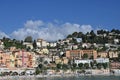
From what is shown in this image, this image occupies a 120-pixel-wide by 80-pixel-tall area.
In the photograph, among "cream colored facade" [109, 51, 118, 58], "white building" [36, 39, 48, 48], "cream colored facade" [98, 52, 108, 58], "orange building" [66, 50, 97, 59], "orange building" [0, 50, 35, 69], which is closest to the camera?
"orange building" [0, 50, 35, 69]

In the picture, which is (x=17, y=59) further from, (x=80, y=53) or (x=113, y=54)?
(x=113, y=54)

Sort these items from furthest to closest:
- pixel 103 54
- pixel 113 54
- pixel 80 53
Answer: pixel 113 54, pixel 103 54, pixel 80 53

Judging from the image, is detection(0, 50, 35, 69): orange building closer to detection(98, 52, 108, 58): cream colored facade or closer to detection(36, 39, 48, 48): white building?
detection(98, 52, 108, 58): cream colored facade

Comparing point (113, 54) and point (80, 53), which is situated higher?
point (80, 53)

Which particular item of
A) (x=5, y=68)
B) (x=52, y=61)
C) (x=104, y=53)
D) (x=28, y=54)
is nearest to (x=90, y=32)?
(x=104, y=53)

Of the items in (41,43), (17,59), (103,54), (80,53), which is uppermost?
(41,43)

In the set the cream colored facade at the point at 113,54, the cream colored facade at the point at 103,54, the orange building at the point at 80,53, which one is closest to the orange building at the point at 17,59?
the orange building at the point at 80,53

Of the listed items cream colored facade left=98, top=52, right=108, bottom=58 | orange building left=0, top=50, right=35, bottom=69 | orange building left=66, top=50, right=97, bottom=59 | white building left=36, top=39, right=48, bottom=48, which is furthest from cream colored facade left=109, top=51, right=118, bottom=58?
orange building left=0, top=50, right=35, bottom=69

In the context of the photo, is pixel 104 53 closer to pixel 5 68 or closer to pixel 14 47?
pixel 14 47

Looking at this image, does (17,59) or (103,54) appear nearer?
(17,59)

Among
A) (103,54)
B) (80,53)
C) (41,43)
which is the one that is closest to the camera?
(80,53)

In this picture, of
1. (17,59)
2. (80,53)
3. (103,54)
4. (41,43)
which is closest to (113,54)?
(103,54)

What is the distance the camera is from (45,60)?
312 feet

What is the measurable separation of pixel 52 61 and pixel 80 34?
33054 mm
